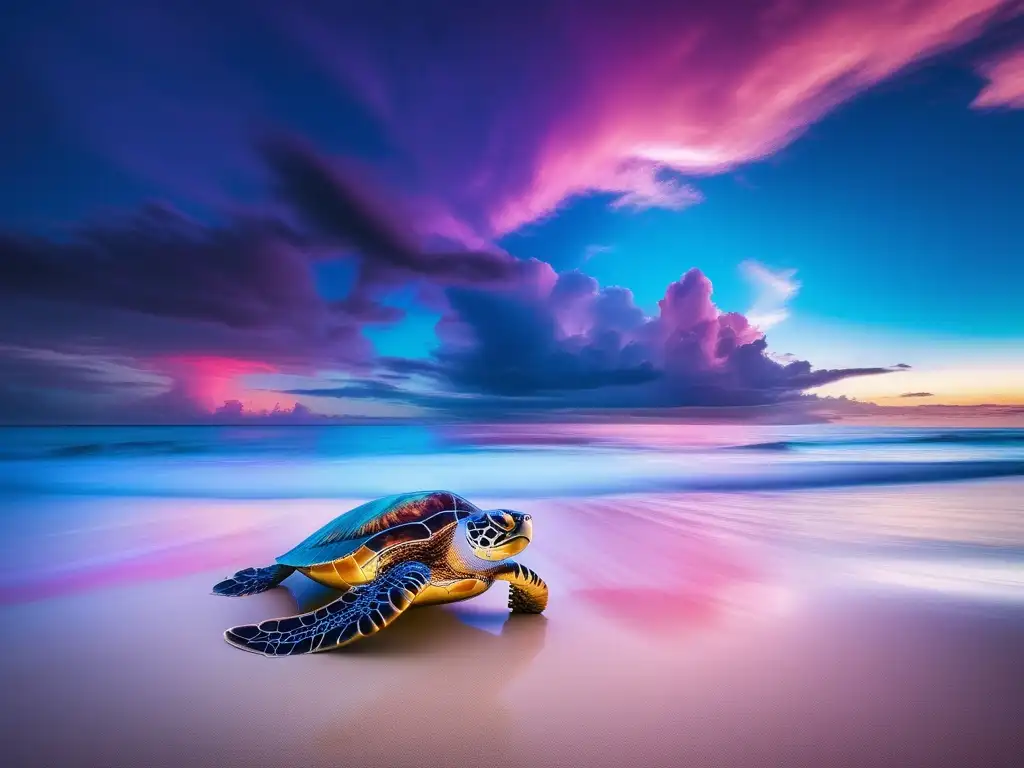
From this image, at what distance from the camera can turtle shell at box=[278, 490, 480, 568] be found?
10.2ft

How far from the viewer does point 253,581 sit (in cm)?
377

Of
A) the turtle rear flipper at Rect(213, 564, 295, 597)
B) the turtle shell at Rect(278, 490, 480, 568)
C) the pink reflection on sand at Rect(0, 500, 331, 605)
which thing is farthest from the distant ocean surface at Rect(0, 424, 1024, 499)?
the turtle shell at Rect(278, 490, 480, 568)

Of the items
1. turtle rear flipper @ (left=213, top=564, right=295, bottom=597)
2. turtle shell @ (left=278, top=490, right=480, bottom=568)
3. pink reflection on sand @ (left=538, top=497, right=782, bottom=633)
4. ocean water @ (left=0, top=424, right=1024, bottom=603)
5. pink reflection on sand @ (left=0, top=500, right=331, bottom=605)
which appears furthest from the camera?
ocean water @ (left=0, top=424, right=1024, bottom=603)

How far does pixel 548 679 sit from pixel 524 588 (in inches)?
30.0

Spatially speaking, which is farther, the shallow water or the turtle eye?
the turtle eye

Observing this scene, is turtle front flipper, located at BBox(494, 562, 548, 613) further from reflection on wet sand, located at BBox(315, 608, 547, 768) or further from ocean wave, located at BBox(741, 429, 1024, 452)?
ocean wave, located at BBox(741, 429, 1024, 452)

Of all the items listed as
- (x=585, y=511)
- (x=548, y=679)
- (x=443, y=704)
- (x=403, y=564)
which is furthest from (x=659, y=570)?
(x=585, y=511)

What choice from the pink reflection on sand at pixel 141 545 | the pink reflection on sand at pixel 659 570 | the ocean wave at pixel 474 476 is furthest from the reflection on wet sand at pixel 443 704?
the ocean wave at pixel 474 476

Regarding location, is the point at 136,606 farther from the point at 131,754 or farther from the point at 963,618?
the point at 963,618

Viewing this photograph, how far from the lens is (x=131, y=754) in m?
1.88

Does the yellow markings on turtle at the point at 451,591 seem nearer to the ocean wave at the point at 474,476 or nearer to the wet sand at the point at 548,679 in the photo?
the wet sand at the point at 548,679

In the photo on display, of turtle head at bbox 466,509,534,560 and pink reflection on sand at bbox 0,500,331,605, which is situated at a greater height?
turtle head at bbox 466,509,534,560

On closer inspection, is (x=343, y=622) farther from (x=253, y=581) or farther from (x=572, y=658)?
(x=253, y=581)

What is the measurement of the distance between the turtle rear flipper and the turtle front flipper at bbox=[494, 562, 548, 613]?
1.65m
